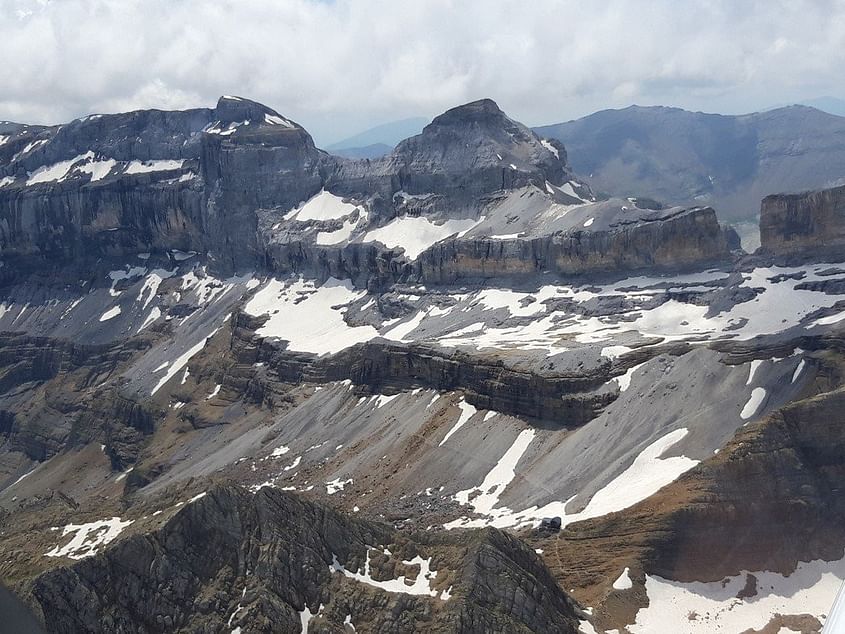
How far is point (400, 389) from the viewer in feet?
285

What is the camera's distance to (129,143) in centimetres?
17725

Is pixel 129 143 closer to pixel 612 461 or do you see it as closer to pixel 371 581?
pixel 612 461

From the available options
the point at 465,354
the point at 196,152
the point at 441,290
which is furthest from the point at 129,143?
the point at 465,354

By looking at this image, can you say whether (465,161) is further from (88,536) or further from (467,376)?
(88,536)

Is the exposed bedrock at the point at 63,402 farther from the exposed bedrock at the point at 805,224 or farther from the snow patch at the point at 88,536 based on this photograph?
the exposed bedrock at the point at 805,224

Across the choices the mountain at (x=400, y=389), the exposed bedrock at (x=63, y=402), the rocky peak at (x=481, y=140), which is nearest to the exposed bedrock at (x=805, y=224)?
the mountain at (x=400, y=389)

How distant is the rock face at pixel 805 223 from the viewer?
86.6 meters

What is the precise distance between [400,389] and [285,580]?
2287 inches

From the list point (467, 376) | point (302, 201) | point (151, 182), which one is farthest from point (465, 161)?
point (151, 182)

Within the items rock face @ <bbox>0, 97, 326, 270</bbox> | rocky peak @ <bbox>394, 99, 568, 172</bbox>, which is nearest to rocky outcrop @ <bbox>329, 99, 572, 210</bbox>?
rocky peak @ <bbox>394, 99, 568, 172</bbox>

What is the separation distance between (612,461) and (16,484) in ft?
304

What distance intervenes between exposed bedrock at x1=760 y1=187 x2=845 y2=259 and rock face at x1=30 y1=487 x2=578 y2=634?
6798 cm

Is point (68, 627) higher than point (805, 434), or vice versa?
point (68, 627)

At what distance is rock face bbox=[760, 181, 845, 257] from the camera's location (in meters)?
86.6
